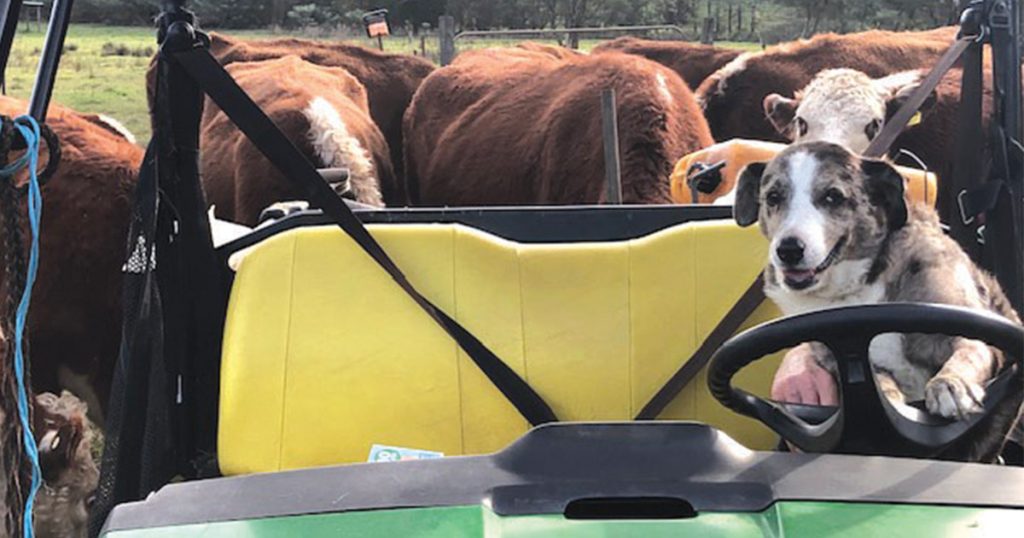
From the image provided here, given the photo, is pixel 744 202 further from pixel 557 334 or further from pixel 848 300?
pixel 557 334

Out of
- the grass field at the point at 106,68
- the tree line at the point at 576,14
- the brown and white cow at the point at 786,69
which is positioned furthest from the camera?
the grass field at the point at 106,68

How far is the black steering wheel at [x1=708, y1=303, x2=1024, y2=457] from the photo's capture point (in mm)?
1815

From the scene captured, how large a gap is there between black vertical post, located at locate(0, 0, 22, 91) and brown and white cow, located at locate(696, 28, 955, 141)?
6449 mm

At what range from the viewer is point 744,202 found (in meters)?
2.74

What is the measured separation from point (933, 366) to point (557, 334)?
0.82 meters

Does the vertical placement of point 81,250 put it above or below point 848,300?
below

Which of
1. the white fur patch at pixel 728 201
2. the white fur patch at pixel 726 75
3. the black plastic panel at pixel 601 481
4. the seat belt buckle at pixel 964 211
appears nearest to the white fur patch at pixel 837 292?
the white fur patch at pixel 728 201

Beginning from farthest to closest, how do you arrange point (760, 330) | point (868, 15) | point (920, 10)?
point (868, 15), point (920, 10), point (760, 330)

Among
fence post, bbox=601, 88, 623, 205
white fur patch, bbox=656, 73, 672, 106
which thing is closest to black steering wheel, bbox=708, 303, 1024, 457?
fence post, bbox=601, 88, 623, 205

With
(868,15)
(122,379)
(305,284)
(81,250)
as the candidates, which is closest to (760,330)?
(305,284)

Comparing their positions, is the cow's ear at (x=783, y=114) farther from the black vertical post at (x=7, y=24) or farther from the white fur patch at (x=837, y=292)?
the black vertical post at (x=7, y=24)

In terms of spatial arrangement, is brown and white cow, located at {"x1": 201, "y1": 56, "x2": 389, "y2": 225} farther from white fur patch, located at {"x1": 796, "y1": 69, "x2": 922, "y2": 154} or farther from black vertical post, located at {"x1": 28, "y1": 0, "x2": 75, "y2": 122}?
black vertical post, located at {"x1": 28, "y1": 0, "x2": 75, "y2": 122}

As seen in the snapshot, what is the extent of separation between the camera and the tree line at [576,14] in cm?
938

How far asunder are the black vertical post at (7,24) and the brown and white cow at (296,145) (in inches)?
111
